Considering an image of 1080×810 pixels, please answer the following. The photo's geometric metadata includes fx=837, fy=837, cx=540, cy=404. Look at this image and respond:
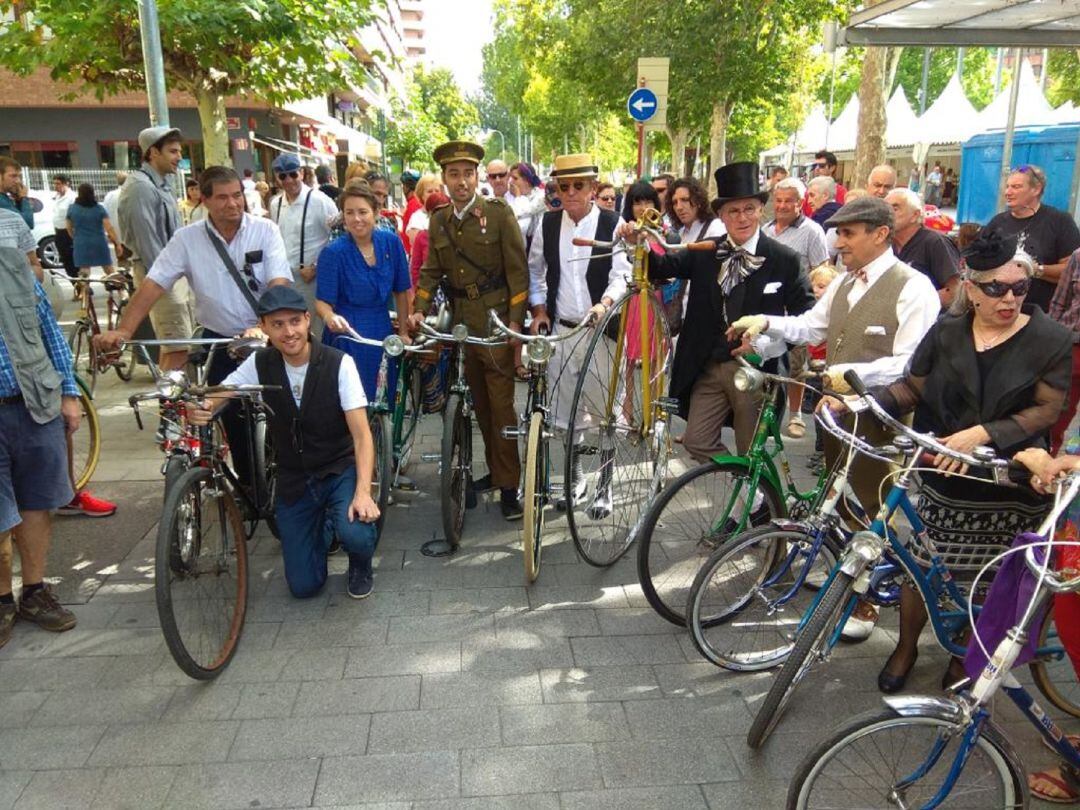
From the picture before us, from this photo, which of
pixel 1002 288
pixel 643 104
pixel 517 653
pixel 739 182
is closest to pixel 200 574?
pixel 517 653

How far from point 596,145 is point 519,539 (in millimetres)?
54408

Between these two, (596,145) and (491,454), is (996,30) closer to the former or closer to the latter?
(491,454)

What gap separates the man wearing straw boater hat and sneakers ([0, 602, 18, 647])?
2830mm

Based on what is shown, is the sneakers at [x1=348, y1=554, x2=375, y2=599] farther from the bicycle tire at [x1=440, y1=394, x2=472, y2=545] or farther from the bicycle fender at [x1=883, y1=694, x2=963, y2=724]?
the bicycle fender at [x1=883, y1=694, x2=963, y2=724]

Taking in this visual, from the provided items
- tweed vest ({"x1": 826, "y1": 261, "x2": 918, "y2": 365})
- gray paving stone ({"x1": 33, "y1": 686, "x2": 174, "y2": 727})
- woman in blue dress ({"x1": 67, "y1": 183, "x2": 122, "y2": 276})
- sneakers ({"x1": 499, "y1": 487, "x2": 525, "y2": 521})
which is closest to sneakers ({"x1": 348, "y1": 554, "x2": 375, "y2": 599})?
gray paving stone ({"x1": 33, "y1": 686, "x2": 174, "y2": 727})

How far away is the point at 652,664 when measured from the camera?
Answer: 352 cm

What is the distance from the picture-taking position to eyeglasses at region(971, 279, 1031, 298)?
2.79 metres

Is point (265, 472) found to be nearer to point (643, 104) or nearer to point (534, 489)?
point (534, 489)

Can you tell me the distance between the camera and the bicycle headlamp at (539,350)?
13.2ft

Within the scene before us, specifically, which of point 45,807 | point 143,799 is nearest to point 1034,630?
point 143,799

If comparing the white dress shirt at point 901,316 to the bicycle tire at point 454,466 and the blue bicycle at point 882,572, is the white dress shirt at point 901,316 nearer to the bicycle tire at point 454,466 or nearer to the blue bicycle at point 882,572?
the blue bicycle at point 882,572

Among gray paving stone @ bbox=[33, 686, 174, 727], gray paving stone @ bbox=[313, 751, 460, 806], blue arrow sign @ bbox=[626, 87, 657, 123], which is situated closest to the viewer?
gray paving stone @ bbox=[313, 751, 460, 806]

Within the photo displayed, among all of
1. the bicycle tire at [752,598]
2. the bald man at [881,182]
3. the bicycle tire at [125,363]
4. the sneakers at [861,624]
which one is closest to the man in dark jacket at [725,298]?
the bicycle tire at [752,598]

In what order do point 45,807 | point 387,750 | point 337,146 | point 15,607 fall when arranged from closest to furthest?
point 45,807 < point 387,750 < point 15,607 < point 337,146
